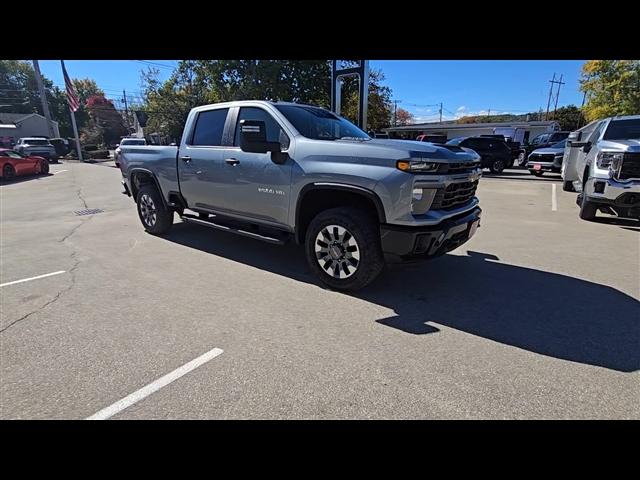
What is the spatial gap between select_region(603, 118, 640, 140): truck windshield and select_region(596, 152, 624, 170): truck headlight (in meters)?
0.87

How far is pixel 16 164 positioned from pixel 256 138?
2034cm

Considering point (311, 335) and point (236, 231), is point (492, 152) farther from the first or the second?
point (311, 335)

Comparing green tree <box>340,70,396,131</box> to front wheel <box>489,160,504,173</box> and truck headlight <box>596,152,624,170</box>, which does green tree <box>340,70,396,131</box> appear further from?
truck headlight <box>596,152,624,170</box>

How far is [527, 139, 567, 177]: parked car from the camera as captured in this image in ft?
51.7

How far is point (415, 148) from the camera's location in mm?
3658

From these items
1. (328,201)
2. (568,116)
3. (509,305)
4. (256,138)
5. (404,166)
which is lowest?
(509,305)

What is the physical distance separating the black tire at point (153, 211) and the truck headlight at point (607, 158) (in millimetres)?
8100

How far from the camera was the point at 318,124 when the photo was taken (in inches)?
190

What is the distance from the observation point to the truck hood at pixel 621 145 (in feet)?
21.6

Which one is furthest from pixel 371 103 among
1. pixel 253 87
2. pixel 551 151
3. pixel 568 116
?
pixel 568 116

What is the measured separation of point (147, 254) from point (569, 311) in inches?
218
